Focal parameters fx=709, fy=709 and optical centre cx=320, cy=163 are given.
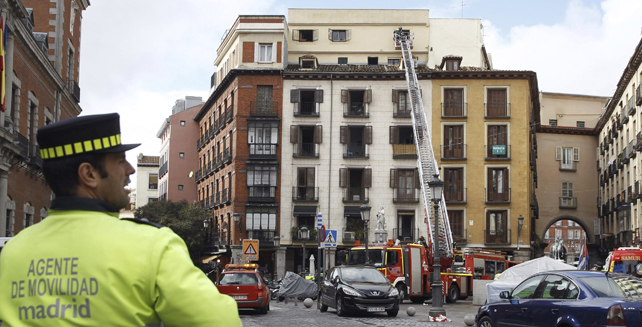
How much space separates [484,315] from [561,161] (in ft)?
179

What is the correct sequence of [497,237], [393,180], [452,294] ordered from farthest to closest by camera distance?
[393,180]
[497,237]
[452,294]

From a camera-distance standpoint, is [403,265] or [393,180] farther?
[393,180]

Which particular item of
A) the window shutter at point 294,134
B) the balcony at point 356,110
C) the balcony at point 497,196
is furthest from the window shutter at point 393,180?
the window shutter at point 294,134

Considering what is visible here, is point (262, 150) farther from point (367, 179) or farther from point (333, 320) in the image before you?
point (333, 320)

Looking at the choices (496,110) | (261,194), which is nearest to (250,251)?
(261,194)

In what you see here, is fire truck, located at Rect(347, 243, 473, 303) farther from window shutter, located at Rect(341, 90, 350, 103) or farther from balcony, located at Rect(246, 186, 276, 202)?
window shutter, located at Rect(341, 90, 350, 103)

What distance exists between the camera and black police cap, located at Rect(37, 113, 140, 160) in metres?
2.46

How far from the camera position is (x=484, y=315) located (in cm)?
1398

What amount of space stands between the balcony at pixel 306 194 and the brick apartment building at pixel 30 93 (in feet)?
55.3

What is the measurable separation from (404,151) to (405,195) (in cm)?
308

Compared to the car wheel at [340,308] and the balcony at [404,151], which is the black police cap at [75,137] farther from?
the balcony at [404,151]

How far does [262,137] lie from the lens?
49875mm

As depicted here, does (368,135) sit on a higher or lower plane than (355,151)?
higher

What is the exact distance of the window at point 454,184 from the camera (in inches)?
1923
